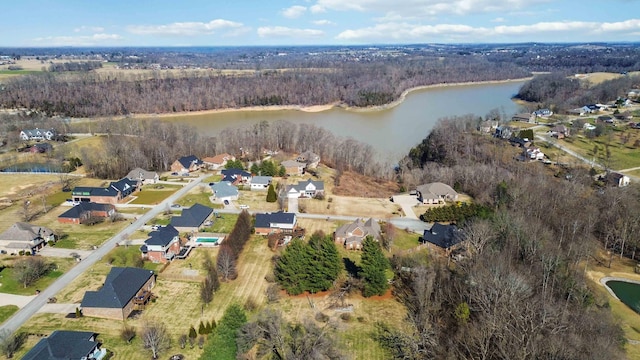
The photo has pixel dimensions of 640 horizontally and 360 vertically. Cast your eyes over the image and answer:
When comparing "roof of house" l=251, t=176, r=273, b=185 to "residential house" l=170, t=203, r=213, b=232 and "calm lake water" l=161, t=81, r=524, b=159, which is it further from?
"calm lake water" l=161, t=81, r=524, b=159

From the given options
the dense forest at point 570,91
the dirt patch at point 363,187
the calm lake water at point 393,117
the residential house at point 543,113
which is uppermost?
the dense forest at point 570,91

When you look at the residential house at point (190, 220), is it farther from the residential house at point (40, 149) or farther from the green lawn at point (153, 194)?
the residential house at point (40, 149)

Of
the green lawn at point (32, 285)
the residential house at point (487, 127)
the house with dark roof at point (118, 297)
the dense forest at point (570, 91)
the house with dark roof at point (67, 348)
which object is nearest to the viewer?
the house with dark roof at point (67, 348)

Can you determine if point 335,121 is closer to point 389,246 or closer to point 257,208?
point 257,208

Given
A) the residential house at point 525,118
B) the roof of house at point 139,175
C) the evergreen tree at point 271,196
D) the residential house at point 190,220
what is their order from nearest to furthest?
the residential house at point 190,220, the evergreen tree at point 271,196, the roof of house at point 139,175, the residential house at point 525,118

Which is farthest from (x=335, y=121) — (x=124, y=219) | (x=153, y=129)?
(x=124, y=219)

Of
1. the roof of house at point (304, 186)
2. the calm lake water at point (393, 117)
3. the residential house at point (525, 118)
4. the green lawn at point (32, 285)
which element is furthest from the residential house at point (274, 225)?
the residential house at point (525, 118)
